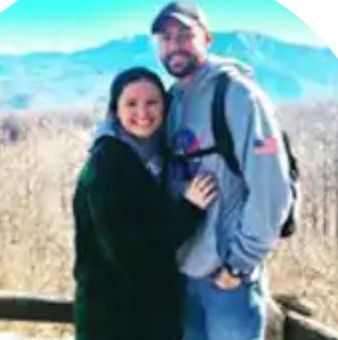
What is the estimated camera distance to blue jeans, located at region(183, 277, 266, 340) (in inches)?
96.8

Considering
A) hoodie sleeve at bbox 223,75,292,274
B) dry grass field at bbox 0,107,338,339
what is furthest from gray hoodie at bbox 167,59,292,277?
dry grass field at bbox 0,107,338,339

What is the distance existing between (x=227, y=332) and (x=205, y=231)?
0.63ft

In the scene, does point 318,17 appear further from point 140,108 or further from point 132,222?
point 132,222

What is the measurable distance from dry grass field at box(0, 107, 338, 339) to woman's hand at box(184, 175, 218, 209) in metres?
0.28

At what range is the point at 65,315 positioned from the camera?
308 centimetres

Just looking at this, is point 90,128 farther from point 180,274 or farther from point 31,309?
point 31,309

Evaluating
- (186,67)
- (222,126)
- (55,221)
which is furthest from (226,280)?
(55,221)

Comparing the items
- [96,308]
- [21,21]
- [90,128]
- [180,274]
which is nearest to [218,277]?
[180,274]

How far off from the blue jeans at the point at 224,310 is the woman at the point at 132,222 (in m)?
0.03

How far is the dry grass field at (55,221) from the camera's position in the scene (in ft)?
9.04

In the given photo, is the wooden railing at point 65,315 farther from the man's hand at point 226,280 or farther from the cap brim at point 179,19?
the cap brim at point 179,19

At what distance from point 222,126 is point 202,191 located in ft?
0.43

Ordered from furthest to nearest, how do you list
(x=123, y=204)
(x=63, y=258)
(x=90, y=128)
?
1. (x=63, y=258)
2. (x=90, y=128)
3. (x=123, y=204)

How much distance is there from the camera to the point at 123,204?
95.1 inches
